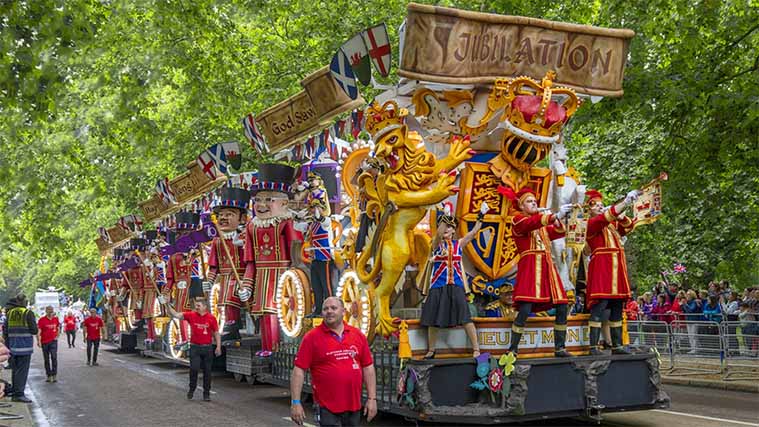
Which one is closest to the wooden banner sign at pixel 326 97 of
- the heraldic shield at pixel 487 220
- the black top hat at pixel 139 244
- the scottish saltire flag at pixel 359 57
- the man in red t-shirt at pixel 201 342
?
the scottish saltire flag at pixel 359 57

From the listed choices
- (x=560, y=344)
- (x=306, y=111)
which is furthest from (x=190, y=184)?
(x=560, y=344)

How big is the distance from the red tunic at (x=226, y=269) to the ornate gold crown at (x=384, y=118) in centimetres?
749

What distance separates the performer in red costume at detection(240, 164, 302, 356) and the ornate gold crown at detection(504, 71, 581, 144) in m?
6.26

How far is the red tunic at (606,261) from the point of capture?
36.7ft

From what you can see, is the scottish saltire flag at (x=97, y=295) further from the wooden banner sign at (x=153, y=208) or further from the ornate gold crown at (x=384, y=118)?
the ornate gold crown at (x=384, y=118)

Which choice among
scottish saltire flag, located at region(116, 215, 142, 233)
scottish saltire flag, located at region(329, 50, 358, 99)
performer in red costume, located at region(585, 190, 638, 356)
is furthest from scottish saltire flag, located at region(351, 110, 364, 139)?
scottish saltire flag, located at region(116, 215, 142, 233)

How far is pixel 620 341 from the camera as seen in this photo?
37.6ft

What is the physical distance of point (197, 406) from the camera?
14938 millimetres

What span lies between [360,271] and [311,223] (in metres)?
2.37

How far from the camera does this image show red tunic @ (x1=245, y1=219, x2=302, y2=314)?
16.7 m

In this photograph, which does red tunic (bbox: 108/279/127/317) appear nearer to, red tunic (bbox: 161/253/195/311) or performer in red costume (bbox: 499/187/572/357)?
red tunic (bbox: 161/253/195/311)

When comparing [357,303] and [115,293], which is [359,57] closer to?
[357,303]

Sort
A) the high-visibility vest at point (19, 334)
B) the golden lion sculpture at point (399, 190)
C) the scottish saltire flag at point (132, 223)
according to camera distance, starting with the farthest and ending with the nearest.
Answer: the scottish saltire flag at point (132, 223)
the high-visibility vest at point (19, 334)
the golden lion sculpture at point (399, 190)

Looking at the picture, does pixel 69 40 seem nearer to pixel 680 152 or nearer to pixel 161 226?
pixel 680 152
